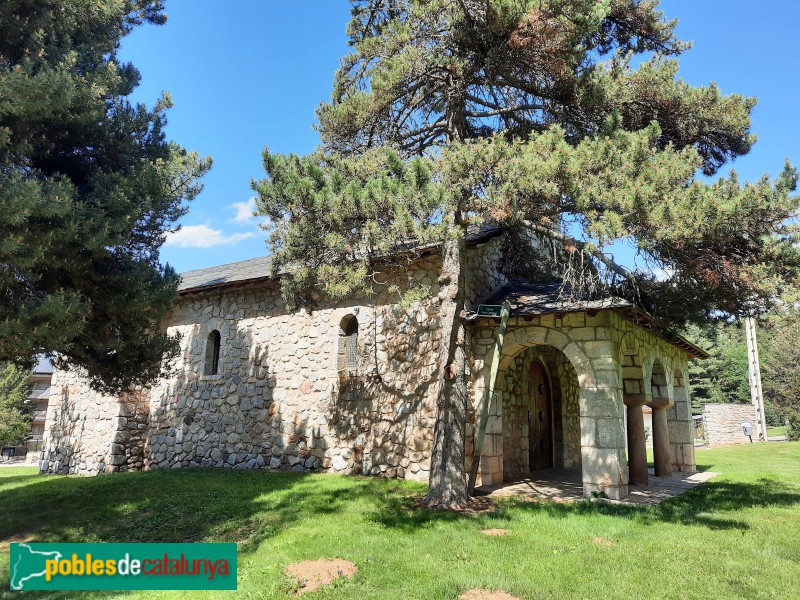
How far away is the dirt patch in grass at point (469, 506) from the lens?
23.3 feet

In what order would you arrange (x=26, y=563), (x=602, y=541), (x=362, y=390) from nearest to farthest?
(x=26, y=563)
(x=602, y=541)
(x=362, y=390)

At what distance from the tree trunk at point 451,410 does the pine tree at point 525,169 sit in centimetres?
2

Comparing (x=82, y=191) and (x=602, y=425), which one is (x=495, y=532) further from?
(x=82, y=191)

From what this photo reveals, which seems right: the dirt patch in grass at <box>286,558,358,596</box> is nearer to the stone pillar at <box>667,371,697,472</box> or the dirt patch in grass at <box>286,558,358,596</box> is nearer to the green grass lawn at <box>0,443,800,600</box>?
the green grass lawn at <box>0,443,800,600</box>

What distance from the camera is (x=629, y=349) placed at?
912 cm

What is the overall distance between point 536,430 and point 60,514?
9667 mm

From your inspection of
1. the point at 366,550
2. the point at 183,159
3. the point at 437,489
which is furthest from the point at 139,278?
the point at 437,489

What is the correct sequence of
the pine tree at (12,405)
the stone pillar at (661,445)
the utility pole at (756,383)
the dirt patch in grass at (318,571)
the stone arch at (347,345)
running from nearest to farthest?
the dirt patch in grass at (318,571) < the stone arch at (347,345) < the stone pillar at (661,445) < the pine tree at (12,405) < the utility pole at (756,383)

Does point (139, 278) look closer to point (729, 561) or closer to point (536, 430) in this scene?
point (729, 561)

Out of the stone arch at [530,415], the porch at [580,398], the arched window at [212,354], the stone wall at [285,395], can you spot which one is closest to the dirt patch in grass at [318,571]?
the porch at [580,398]

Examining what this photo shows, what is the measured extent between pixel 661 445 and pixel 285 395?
8.49 metres

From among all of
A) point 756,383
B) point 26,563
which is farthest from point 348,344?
point 756,383

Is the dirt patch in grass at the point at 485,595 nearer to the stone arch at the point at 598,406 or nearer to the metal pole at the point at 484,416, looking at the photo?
the metal pole at the point at 484,416

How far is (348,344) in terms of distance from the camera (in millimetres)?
10789
